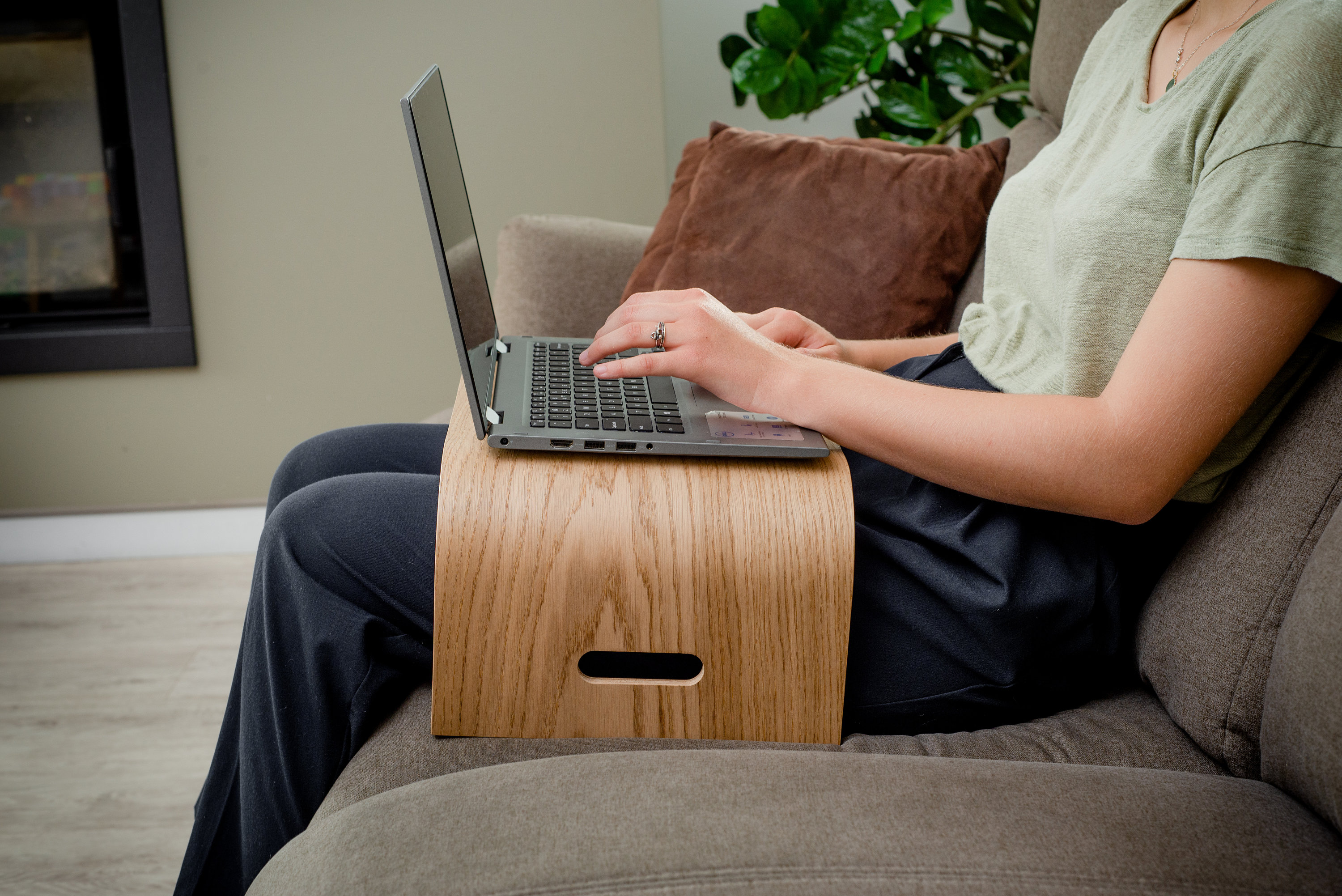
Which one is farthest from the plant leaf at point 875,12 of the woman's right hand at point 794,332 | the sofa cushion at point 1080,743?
the sofa cushion at point 1080,743

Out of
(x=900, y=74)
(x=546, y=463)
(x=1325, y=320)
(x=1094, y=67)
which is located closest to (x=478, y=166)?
(x=900, y=74)

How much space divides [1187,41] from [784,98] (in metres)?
1.11

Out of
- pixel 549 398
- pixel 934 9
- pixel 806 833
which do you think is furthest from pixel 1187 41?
pixel 934 9

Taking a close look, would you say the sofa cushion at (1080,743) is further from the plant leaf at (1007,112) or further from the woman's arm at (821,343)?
the plant leaf at (1007,112)

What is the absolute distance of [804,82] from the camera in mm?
1752

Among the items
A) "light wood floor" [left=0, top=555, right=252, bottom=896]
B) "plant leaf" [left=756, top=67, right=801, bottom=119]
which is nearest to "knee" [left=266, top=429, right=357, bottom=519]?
"light wood floor" [left=0, top=555, right=252, bottom=896]

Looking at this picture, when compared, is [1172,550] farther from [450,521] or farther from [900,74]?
[900,74]

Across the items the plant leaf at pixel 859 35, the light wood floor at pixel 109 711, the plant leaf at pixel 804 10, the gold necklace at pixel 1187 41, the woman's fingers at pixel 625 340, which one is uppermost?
the plant leaf at pixel 804 10

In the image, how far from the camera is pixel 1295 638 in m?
0.52

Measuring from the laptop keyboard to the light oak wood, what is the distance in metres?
0.03

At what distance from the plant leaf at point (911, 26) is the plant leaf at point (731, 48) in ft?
1.02

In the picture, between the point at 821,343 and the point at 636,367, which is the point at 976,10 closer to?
the point at 821,343

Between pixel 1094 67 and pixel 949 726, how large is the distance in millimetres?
650

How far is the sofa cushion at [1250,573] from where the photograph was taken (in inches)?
22.6
